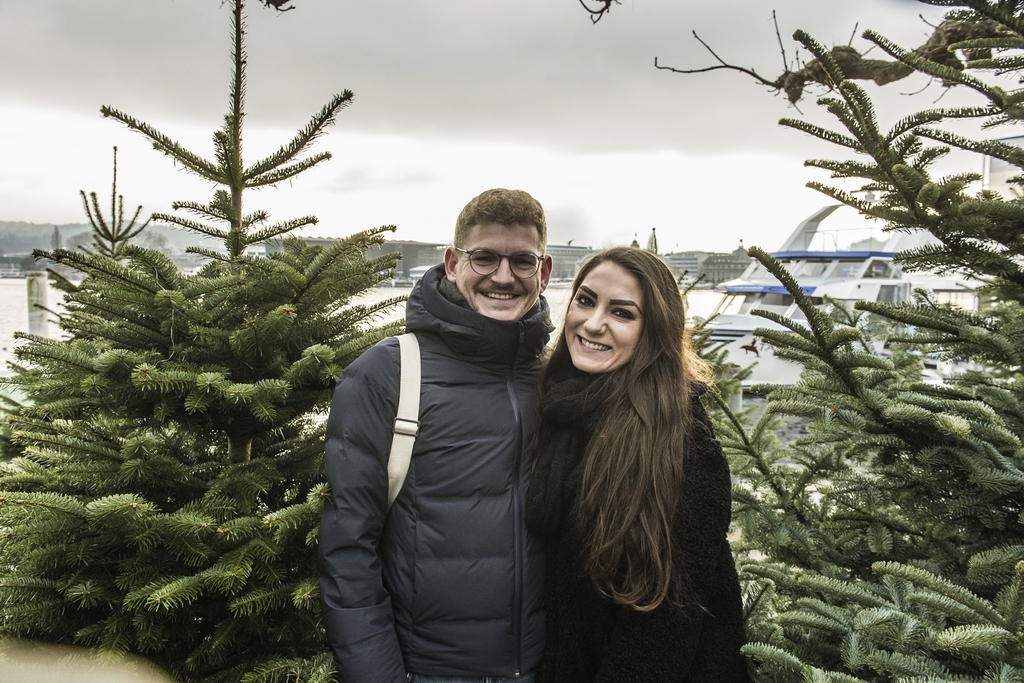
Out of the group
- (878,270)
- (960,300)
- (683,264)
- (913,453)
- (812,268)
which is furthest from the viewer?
(812,268)

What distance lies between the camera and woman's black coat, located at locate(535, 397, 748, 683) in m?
1.83

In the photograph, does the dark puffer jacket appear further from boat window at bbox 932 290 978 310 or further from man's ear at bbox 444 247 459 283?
boat window at bbox 932 290 978 310

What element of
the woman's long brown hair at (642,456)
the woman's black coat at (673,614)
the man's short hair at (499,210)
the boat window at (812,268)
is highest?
the boat window at (812,268)

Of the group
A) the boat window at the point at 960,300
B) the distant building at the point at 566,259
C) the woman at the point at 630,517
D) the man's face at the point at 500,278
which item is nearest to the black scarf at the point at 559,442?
the woman at the point at 630,517

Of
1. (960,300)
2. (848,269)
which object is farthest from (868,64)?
(848,269)

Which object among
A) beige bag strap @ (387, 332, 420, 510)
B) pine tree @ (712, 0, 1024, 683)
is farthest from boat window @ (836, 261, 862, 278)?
beige bag strap @ (387, 332, 420, 510)

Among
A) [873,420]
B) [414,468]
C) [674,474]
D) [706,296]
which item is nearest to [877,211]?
[873,420]

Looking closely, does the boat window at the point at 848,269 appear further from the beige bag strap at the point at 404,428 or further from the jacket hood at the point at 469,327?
the beige bag strap at the point at 404,428

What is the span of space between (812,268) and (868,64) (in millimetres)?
18533

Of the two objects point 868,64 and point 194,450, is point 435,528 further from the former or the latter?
point 868,64

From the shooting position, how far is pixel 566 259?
264 centimetres

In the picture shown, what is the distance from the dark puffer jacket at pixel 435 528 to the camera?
172 cm

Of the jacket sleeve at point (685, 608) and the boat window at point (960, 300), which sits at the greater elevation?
the boat window at point (960, 300)

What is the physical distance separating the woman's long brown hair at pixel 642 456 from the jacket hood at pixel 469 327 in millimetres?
159
